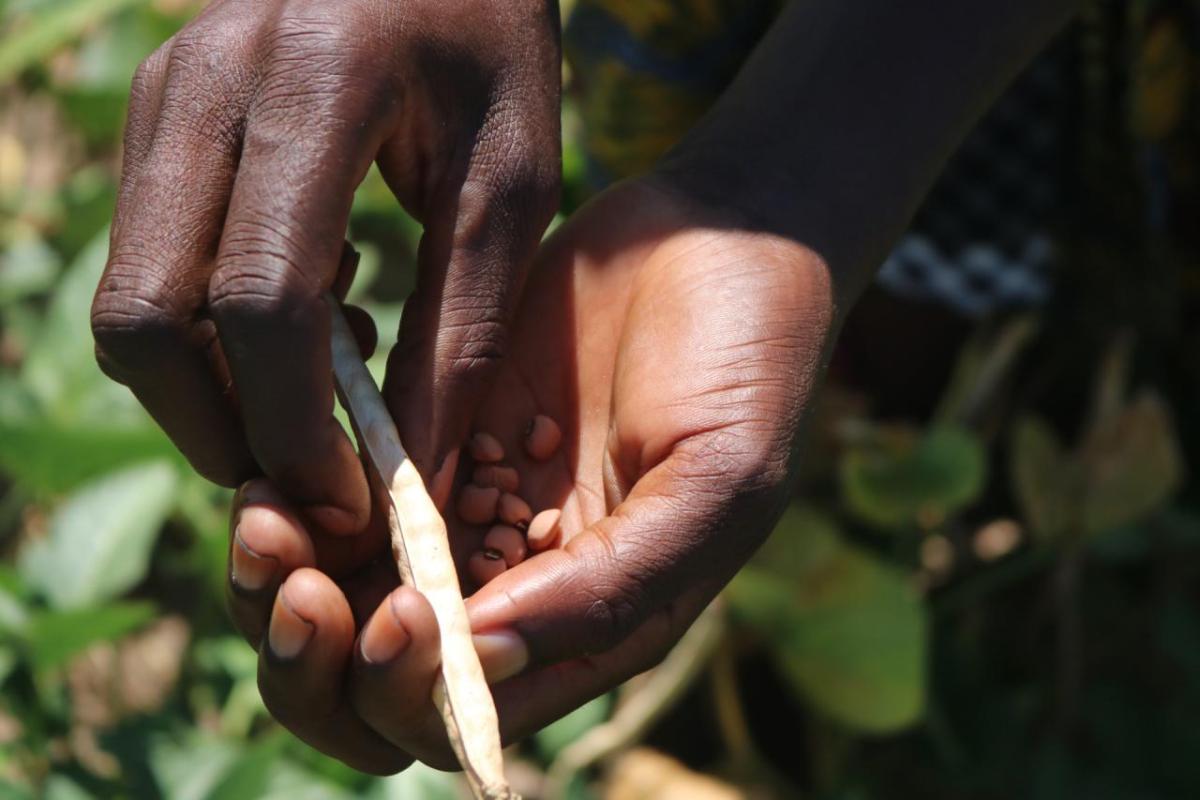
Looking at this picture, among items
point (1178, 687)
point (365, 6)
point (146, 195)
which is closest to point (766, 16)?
point (365, 6)

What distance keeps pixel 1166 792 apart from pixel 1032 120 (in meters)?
0.73

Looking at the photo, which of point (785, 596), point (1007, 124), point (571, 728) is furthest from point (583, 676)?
point (1007, 124)

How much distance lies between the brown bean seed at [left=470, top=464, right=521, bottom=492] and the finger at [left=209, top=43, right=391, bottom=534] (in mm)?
137

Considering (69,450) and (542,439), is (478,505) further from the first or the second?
(69,450)

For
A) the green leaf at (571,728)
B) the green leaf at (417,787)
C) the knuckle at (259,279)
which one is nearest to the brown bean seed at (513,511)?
the knuckle at (259,279)

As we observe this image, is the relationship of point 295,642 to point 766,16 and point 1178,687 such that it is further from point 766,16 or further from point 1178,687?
point 1178,687

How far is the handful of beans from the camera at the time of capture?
833 millimetres

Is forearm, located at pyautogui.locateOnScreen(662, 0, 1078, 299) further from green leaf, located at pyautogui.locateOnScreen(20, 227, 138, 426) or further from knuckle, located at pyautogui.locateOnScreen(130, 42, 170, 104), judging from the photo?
green leaf, located at pyautogui.locateOnScreen(20, 227, 138, 426)

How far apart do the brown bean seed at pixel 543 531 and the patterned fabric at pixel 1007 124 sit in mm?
581

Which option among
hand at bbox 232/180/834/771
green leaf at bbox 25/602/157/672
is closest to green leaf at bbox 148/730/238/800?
green leaf at bbox 25/602/157/672

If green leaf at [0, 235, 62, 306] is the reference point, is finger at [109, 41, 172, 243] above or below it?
above

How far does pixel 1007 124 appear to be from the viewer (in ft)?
4.44

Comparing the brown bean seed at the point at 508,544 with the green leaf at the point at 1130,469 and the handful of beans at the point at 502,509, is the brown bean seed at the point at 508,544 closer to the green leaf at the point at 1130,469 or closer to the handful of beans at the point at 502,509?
the handful of beans at the point at 502,509

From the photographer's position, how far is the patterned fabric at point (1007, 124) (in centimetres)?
125
